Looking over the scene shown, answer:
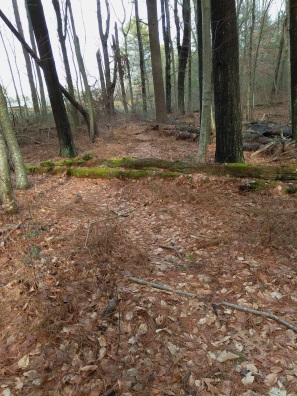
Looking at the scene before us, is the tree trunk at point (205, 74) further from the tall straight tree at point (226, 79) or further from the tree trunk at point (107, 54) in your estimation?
the tree trunk at point (107, 54)

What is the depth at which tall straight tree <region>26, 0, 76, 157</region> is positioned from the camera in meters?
8.75

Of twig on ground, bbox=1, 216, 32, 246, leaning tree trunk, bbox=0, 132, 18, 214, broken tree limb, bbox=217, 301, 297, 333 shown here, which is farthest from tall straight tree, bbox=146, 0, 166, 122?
broken tree limb, bbox=217, 301, 297, 333

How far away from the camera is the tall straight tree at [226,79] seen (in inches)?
246

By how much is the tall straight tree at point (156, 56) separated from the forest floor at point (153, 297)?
33.7ft

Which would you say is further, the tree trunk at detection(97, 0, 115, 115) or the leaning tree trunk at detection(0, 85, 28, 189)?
the tree trunk at detection(97, 0, 115, 115)

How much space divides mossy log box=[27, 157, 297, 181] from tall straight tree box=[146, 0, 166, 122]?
25.2ft

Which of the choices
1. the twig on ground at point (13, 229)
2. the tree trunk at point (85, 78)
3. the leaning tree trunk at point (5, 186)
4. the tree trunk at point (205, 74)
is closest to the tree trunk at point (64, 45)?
the tree trunk at point (85, 78)

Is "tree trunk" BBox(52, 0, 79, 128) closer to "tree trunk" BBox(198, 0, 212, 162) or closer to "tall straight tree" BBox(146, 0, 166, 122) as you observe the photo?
"tall straight tree" BBox(146, 0, 166, 122)

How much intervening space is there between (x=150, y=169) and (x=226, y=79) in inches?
118

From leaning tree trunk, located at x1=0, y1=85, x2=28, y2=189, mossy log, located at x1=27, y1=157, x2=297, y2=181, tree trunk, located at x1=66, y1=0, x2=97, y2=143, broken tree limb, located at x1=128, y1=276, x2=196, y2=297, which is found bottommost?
broken tree limb, located at x1=128, y1=276, x2=196, y2=297

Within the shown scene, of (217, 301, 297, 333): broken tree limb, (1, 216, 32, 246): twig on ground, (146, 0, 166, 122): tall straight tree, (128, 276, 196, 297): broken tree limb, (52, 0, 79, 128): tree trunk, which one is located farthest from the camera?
(146, 0, 166, 122): tall straight tree

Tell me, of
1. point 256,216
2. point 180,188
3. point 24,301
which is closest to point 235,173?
point 180,188

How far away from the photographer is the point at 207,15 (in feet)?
18.6

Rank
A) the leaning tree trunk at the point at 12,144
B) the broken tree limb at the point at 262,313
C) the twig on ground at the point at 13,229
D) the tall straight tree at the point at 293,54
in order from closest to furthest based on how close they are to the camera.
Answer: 1. the broken tree limb at the point at 262,313
2. the twig on ground at the point at 13,229
3. the leaning tree trunk at the point at 12,144
4. the tall straight tree at the point at 293,54
